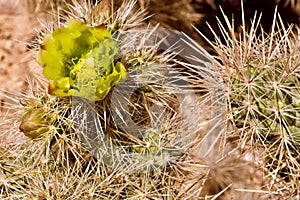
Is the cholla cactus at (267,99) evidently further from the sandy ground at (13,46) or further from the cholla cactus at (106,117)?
the sandy ground at (13,46)

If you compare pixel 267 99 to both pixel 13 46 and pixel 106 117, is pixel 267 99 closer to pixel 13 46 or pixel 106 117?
pixel 106 117

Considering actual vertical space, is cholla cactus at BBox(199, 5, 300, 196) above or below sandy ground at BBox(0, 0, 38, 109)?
above

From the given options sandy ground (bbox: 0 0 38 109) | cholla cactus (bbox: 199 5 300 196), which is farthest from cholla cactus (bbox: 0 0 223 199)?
sandy ground (bbox: 0 0 38 109)

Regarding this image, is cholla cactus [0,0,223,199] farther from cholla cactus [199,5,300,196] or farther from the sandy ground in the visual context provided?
the sandy ground

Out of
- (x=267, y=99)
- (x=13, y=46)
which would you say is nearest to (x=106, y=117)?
(x=267, y=99)

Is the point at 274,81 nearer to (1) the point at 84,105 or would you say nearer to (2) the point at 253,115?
(2) the point at 253,115

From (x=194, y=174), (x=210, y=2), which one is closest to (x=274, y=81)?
(x=194, y=174)

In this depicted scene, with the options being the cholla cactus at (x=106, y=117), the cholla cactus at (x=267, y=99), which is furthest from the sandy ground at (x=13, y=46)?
the cholla cactus at (x=267, y=99)

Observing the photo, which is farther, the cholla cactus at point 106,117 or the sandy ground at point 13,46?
the sandy ground at point 13,46

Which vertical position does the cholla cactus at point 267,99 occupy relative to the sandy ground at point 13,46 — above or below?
above
